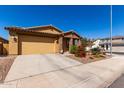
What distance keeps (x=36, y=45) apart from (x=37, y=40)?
0.68 metres

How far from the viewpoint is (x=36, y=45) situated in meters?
16.3

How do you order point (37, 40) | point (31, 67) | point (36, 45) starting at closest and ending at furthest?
point (31, 67) < point (36, 45) < point (37, 40)

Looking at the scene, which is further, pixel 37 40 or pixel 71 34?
pixel 71 34

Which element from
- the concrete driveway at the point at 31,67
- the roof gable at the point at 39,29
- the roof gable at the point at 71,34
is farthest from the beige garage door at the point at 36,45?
the concrete driveway at the point at 31,67

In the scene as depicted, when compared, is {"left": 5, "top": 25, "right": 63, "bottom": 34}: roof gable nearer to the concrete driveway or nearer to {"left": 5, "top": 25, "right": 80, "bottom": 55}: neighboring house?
{"left": 5, "top": 25, "right": 80, "bottom": 55}: neighboring house

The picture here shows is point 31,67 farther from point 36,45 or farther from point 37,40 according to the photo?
point 37,40

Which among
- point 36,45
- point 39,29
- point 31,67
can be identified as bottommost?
point 31,67

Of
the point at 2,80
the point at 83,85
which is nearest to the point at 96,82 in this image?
the point at 83,85

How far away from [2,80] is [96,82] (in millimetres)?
4542

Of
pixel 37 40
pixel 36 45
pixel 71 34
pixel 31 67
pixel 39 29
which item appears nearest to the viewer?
pixel 31 67

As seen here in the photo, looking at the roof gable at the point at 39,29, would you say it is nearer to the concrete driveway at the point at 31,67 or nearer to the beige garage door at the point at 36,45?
the beige garage door at the point at 36,45

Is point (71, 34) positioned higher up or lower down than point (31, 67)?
higher up

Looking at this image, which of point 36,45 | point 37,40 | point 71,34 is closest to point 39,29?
point 37,40

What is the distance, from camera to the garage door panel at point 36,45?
15341 mm
